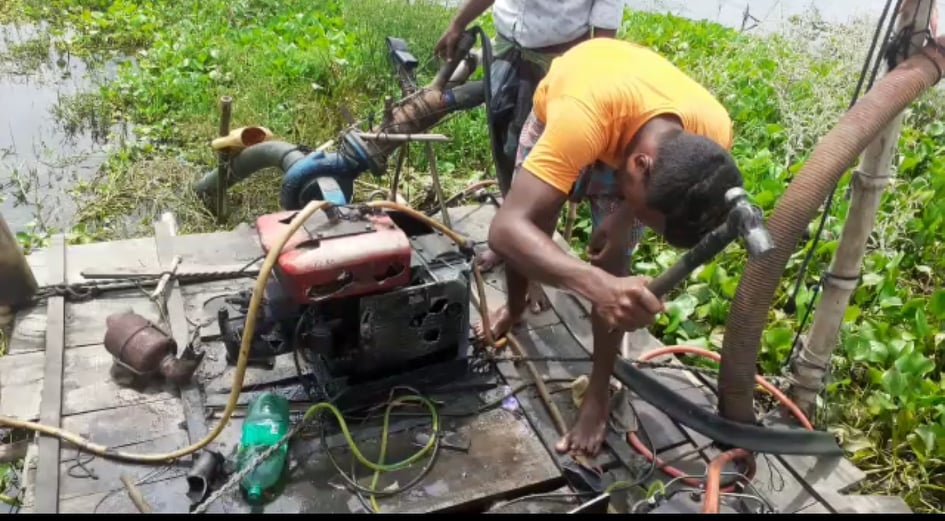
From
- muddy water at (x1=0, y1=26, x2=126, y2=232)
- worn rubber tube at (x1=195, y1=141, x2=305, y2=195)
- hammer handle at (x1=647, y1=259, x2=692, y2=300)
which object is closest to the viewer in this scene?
hammer handle at (x1=647, y1=259, x2=692, y2=300)

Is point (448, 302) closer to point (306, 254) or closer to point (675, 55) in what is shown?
point (306, 254)

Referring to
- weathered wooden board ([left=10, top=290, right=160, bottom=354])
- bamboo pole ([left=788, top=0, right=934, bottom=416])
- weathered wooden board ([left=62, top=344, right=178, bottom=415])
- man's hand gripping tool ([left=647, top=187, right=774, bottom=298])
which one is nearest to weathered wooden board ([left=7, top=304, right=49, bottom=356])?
weathered wooden board ([left=10, top=290, right=160, bottom=354])

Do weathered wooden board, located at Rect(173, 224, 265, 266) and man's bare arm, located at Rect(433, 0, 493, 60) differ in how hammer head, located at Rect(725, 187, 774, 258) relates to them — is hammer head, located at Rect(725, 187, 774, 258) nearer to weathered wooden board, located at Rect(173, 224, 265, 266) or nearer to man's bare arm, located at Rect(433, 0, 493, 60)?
man's bare arm, located at Rect(433, 0, 493, 60)

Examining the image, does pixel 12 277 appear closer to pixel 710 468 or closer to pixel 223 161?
pixel 223 161

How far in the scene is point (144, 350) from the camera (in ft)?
8.97

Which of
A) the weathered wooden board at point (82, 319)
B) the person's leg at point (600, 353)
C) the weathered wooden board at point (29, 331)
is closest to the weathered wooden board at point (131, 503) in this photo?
the weathered wooden board at point (82, 319)

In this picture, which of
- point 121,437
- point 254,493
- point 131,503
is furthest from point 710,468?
point 121,437

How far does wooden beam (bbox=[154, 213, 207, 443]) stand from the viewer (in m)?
2.65

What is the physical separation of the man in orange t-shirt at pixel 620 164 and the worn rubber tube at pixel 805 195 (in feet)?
0.83

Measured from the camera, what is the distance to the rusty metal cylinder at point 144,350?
275cm

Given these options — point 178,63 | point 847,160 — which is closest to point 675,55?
point 178,63

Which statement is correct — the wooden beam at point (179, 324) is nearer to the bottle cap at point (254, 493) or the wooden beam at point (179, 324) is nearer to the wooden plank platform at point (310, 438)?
the wooden plank platform at point (310, 438)

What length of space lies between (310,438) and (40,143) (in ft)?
13.4

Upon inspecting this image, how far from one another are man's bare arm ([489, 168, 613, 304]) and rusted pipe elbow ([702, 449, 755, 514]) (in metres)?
0.71
